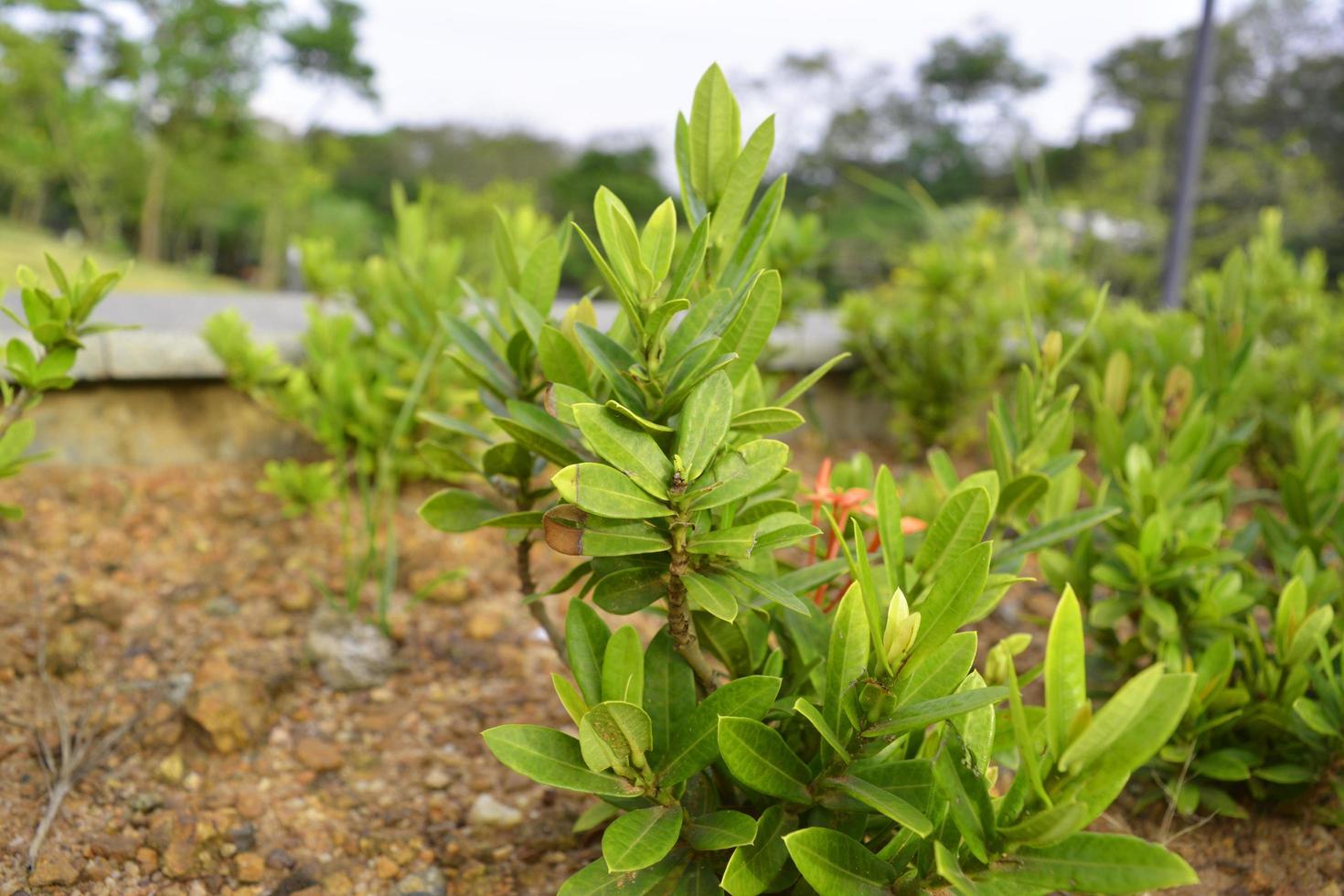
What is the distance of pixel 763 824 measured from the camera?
3.50 feet

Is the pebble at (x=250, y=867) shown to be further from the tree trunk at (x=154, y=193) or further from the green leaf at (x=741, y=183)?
the tree trunk at (x=154, y=193)

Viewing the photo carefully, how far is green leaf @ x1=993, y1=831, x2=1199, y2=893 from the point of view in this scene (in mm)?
773

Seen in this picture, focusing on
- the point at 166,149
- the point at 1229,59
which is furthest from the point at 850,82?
the point at 166,149

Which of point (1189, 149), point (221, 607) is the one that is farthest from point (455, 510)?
point (1189, 149)

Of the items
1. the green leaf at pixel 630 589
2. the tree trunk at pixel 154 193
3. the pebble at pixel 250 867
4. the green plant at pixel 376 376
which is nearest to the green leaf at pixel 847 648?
the green leaf at pixel 630 589

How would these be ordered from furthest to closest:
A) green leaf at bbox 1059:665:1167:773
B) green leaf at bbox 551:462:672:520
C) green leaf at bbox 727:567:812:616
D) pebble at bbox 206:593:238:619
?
pebble at bbox 206:593:238:619 < green leaf at bbox 727:567:812:616 < green leaf at bbox 551:462:672:520 < green leaf at bbox 1059:665:1167:773

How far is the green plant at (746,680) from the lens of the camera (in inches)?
32.9

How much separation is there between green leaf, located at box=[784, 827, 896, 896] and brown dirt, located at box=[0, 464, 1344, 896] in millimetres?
600

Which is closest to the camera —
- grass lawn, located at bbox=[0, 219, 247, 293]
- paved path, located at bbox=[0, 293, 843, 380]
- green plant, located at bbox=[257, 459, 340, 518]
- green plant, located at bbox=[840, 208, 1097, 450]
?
green plant, located at bbox=[257, 459, 340, 518]

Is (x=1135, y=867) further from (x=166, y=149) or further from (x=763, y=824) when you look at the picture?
(x=166, y=149)

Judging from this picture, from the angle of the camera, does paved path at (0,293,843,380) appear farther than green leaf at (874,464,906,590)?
Yes

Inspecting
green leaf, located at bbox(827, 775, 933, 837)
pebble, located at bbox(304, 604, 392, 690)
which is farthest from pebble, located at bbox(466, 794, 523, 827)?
green leaf, located at bbox(827, 775, 933, 837)

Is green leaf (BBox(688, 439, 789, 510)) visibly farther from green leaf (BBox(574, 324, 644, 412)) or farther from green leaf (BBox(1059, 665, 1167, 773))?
green leaf (BBox(1059, 665, 1167, 773))

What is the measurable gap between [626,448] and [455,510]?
520 mm
